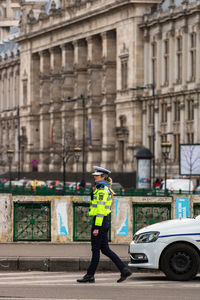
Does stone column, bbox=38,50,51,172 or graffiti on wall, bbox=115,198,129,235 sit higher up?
stone column, bbox=38,50,51,172

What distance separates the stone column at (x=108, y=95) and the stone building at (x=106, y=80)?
0.30 ft

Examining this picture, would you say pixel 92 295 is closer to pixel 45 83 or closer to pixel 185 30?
pixel 185 30

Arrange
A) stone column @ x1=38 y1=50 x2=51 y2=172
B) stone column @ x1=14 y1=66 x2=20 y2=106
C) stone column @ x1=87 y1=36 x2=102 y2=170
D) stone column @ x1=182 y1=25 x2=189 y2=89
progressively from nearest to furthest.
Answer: stone column @ x1=182 y1=25 x2=189 y2=89
stone column @ x1=87 y1=36 x2=102 y2=170
stone column @ x1=38 y1=50 x2=51 y2=172
stone column @ x1=14 y1=66 x2=20 y2=106

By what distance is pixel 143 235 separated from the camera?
77.6 feet

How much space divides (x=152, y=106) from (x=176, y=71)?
19.2 feet

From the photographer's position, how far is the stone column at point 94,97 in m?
114

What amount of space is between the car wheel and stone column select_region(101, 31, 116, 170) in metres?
87.2

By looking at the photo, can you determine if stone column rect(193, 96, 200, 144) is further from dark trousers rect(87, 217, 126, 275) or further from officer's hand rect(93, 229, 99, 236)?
officer's hand rect(93, 229, 99, 236)

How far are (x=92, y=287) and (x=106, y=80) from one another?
3594 inches

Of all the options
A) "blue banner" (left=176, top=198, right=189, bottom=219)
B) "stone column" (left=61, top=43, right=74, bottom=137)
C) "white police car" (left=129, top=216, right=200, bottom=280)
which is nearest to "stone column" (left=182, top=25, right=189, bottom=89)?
"stone column" (left=61, top=43, right=74, bottom=137)

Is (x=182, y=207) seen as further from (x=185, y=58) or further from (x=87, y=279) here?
(x=185, y=58)

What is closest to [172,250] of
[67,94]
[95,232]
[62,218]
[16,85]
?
[95,232]

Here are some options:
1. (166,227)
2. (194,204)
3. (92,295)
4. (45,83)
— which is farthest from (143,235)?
(45,83)

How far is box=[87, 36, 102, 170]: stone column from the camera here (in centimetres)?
11438
